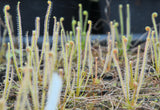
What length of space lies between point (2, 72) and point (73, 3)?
659 millimetres

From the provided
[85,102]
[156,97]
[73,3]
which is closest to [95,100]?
[85,102]

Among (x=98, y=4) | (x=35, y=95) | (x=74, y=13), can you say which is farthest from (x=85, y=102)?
(x=98, y=4)

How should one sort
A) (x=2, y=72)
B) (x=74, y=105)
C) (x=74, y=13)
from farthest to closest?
(x=74, y=13) → (x=2, y=72) → (x=74, y=105)

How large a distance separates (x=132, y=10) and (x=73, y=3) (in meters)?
0.60

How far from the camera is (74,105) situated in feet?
2.04

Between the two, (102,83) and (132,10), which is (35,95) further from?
(132,10)

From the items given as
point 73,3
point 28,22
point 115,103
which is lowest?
point 115,103

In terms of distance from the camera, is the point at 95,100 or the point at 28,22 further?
the point at 28,22

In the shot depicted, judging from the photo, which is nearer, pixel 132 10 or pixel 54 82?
pixel 54 82

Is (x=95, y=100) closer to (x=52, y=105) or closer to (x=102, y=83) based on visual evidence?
(x=102, y=83)

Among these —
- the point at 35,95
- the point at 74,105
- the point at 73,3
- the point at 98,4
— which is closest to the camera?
the point at 35,95

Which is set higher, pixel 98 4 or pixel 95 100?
pixel 98 4

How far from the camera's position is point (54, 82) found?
1.31 ft

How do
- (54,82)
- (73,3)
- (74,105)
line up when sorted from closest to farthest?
(54,82), (74,105), (73,3)
